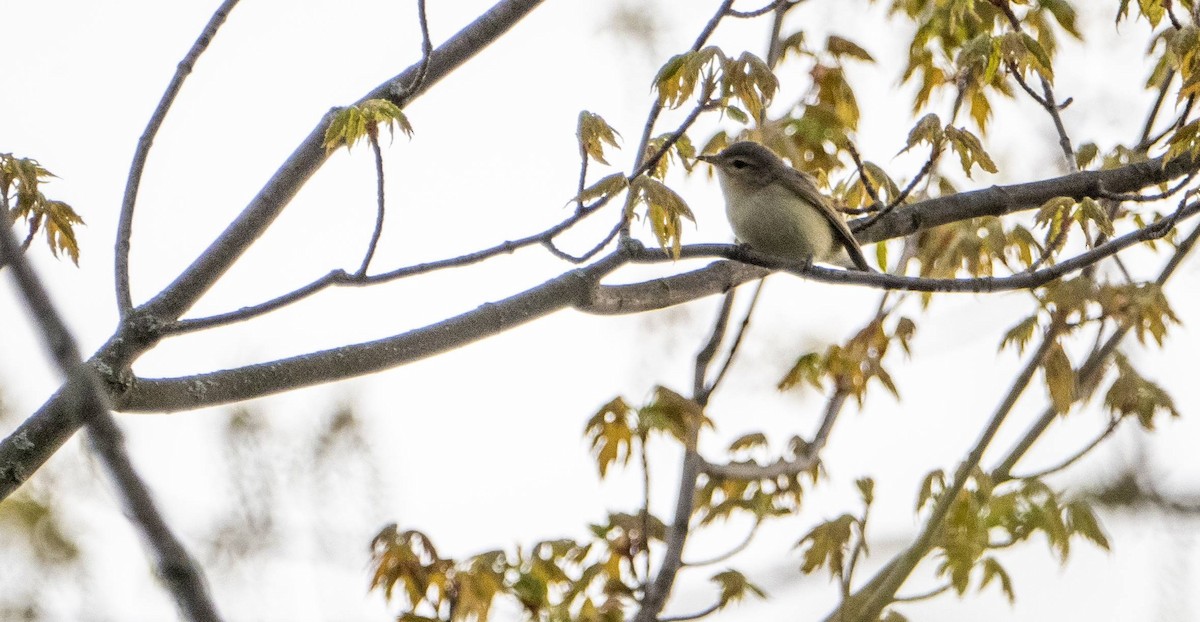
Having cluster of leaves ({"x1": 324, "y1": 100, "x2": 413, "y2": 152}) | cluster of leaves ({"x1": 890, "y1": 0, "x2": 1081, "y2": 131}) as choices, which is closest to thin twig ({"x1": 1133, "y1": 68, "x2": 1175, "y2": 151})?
cluster of leaves ({"x1": 890, "y1": 0, "x2": 1081, "y2": 131})

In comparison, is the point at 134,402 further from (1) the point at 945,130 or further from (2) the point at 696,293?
(1) the point at 945,130

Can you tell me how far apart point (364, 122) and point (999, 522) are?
2846 millimetres

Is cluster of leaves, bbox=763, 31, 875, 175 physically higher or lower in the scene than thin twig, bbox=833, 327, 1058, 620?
higher

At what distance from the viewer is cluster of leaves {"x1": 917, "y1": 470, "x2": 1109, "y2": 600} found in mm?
4285

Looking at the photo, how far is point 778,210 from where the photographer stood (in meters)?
4.46

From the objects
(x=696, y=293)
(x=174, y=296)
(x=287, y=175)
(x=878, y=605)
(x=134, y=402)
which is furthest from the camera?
(x=878, y=605)

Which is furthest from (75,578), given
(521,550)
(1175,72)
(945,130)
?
(1175,72)

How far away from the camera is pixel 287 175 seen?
3.64 meters

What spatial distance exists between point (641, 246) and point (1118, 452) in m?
2.39

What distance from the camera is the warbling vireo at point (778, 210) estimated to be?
445cm

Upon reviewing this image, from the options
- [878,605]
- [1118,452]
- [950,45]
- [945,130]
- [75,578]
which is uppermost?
[950,45]

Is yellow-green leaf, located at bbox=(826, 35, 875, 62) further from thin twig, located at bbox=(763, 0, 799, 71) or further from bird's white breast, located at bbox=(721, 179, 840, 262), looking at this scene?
bird's white breast, located at bbox=(721, 179, 840, 262)

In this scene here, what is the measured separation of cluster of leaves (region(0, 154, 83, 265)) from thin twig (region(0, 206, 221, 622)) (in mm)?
2709

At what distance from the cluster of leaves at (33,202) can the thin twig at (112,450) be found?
2.71 meters
